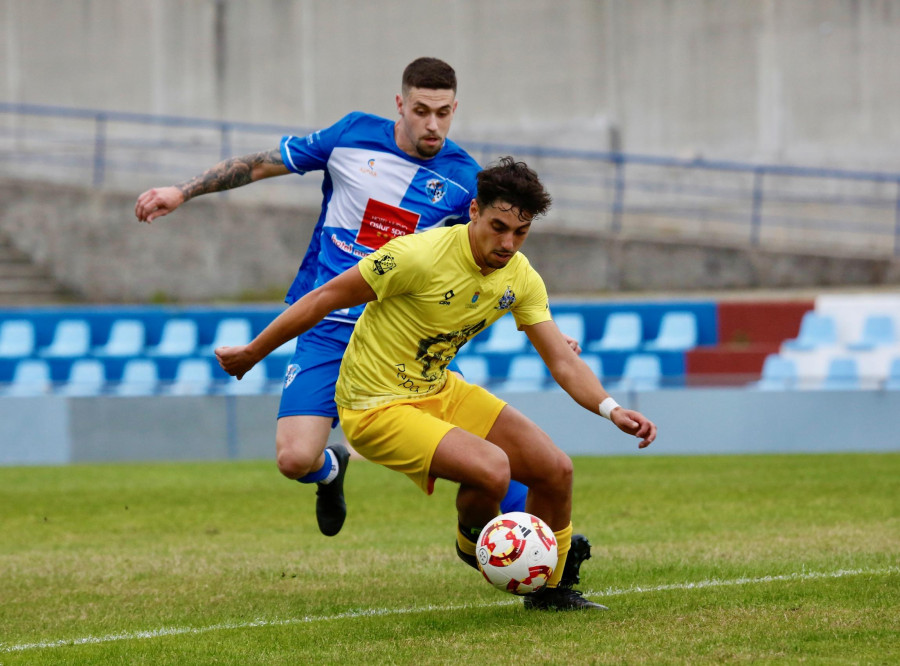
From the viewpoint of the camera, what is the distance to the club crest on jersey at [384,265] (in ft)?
16.1

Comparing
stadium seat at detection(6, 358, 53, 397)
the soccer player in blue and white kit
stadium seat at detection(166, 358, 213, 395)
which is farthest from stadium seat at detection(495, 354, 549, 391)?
the soccer player in blue and white kit

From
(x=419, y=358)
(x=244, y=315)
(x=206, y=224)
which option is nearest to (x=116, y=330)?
(x=244, y=315)

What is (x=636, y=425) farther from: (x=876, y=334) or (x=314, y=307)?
(x=876, y=334)

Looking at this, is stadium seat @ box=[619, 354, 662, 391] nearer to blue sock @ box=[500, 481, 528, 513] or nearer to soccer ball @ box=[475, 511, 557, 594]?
blue sock @ box=[500, 481, 528, 513]

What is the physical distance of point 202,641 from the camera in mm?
4711

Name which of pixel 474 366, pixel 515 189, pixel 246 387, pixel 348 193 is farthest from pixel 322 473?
pixel 474 366

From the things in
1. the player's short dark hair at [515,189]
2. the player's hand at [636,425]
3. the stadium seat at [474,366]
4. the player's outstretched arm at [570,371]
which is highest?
the player's short dark hair at [515,189]

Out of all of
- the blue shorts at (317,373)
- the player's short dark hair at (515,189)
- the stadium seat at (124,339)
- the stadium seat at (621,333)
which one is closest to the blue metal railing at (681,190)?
the stadium seat at (621,333)

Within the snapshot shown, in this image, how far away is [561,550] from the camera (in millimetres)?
5121

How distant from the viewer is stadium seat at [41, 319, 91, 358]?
14.3 m

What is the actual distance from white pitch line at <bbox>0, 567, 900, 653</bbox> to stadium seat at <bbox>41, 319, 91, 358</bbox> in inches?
387

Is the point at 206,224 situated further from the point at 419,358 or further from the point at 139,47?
the point at 419,358

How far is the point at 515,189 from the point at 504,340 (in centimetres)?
949

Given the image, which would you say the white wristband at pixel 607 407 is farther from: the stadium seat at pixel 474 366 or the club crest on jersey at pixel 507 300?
the stadium seat at pixel 474 366
